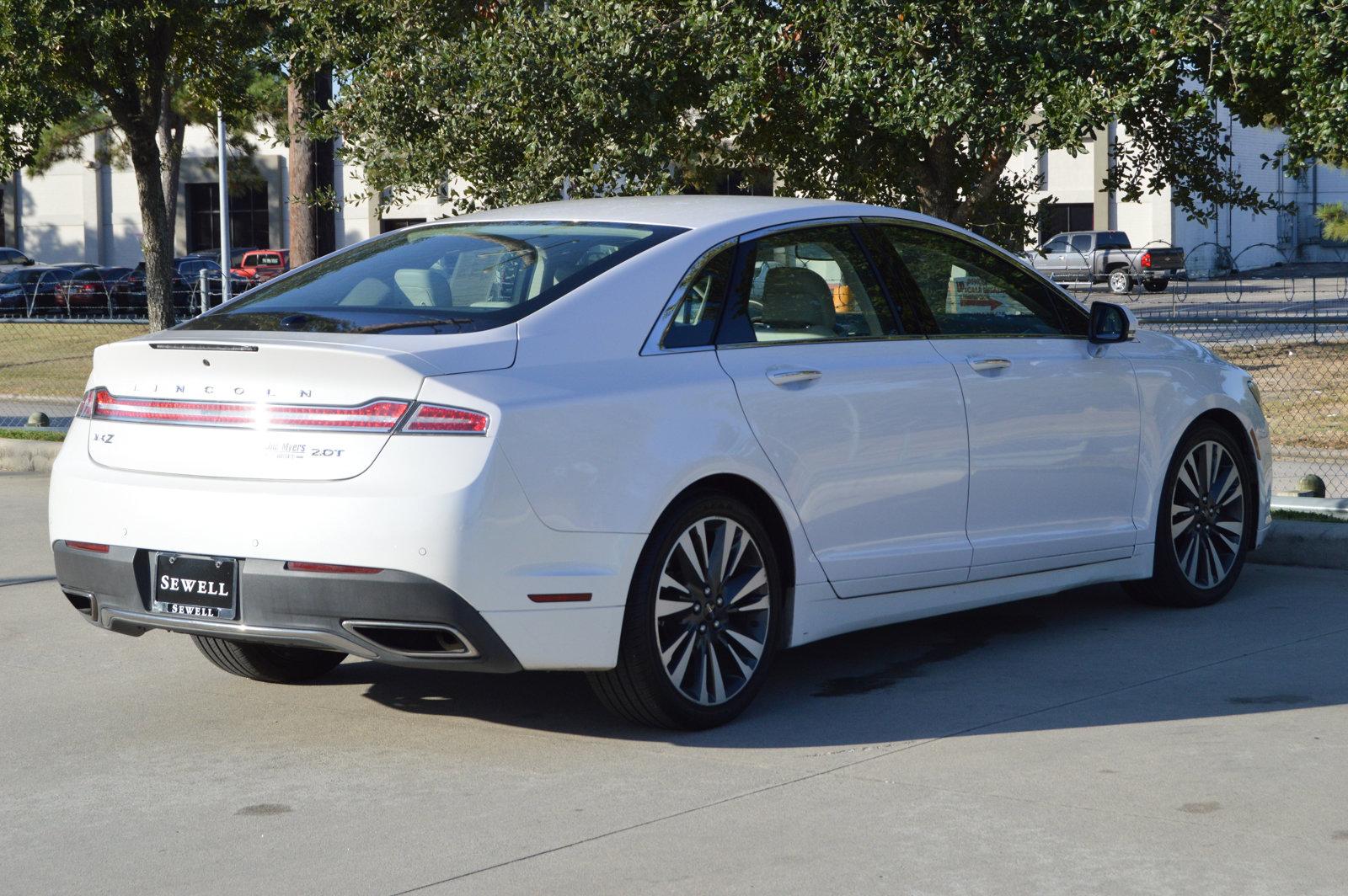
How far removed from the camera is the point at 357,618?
15.8 feet

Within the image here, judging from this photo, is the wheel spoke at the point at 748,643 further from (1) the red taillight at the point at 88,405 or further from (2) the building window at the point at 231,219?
(2) the building window at the point at 231,219

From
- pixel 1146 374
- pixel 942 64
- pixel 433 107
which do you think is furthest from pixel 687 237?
pixel 433 107

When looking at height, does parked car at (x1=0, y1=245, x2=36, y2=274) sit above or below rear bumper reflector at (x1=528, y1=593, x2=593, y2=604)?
above

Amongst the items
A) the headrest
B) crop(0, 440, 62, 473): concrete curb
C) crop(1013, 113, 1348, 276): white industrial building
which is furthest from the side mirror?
crop(1013, 113, 1348, 276): white industrial building

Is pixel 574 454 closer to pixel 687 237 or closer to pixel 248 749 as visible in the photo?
pixel 687 237

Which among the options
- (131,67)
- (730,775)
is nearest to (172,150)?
(131,67)

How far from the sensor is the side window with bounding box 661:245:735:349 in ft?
17.8

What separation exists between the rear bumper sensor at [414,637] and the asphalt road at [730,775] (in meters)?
0.37

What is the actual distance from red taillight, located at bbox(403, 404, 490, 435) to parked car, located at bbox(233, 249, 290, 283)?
135 feet

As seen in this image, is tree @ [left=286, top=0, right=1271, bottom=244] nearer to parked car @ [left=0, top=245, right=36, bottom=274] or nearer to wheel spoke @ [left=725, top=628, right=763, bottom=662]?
wheel spoke @ [left=725, top=628, right=763, bottom=662]

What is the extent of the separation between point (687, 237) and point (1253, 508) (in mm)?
3317

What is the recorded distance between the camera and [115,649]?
22.4ft

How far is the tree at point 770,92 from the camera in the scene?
1135cm

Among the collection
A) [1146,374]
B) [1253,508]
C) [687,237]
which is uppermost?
[687,237]
